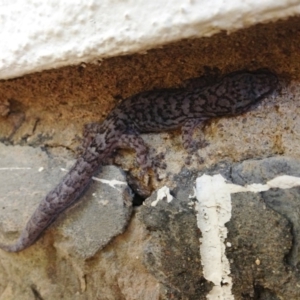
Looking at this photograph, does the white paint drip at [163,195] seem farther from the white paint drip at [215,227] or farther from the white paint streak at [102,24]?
the white paint streak at [102,24]

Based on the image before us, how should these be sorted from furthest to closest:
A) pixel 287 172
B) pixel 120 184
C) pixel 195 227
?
1. pixel 120 184
2. pixel 195 227
3. pixel 287 172

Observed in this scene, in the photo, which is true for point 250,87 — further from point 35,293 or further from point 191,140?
point 35,293

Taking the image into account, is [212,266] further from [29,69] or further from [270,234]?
[29,69]

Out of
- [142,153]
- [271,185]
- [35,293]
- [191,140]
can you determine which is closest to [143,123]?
[142,153]

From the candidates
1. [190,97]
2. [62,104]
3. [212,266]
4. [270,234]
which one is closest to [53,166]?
[62,104]

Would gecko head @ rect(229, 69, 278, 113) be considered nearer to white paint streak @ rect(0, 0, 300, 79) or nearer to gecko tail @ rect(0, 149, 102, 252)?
white paint streak @ rect(0, 0, 300, 79)

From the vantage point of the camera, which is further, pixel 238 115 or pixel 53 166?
pixel 53 166
